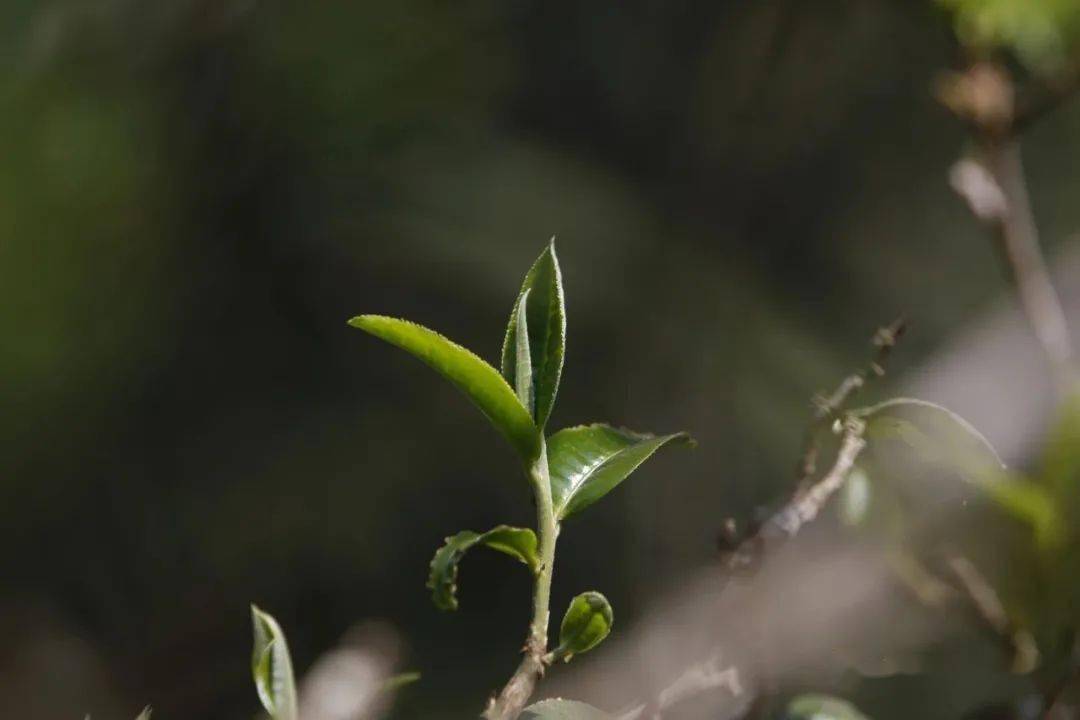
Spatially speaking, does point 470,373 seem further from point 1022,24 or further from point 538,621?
point 1022,24

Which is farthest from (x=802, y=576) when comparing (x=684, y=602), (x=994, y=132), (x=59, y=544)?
(x=59, y=544)

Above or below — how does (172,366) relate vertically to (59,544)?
above

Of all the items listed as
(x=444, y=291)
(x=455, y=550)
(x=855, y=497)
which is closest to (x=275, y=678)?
(x=455, y=550)

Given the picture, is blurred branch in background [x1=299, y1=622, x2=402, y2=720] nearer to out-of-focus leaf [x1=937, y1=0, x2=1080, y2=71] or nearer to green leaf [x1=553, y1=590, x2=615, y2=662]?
green leaf [x1=553, y1=590, x2=615, y2=662]

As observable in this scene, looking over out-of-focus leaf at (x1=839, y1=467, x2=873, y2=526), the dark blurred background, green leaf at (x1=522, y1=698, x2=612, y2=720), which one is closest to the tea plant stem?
green leaf at (x1=522, y1=698, x2=612, y2=720)

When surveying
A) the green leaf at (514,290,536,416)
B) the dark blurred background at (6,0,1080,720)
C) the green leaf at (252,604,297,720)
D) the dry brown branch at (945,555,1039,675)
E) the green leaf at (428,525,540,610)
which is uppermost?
the green leaf at (514,290,536,416)

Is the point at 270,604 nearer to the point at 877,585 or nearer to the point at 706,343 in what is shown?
the point at 706,343

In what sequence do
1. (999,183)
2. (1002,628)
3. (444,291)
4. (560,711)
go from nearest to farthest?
1. (560,711)
2. (1002,628)
3. (999,183)
4. (444,291)
